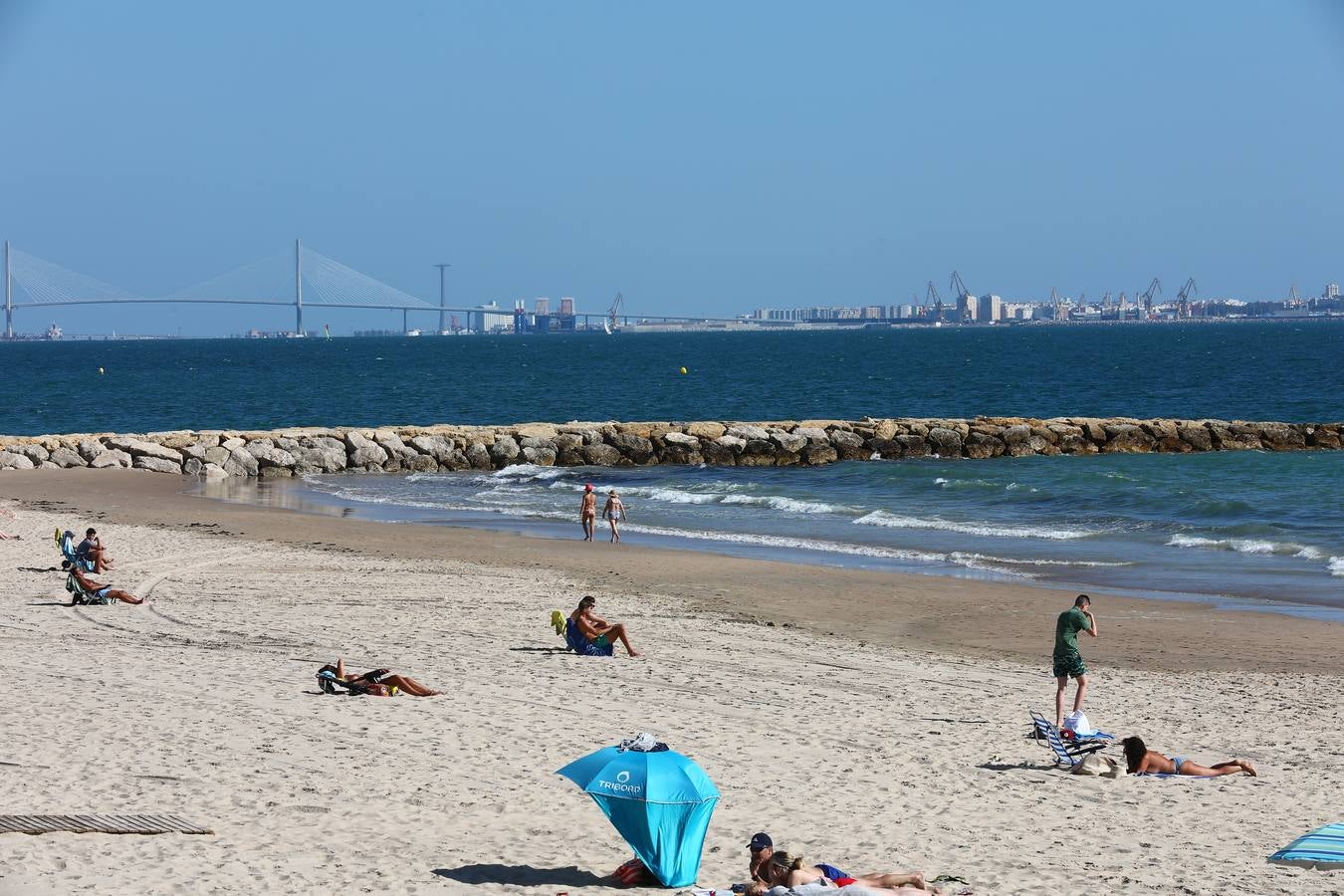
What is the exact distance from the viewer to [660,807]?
7.63 m

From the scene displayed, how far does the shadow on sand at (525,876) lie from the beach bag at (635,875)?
55mm

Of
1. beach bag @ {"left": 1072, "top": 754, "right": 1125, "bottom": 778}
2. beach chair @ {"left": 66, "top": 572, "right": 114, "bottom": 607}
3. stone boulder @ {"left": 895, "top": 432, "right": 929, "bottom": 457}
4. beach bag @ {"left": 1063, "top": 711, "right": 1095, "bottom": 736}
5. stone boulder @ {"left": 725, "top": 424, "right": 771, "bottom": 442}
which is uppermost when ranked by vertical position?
stone boulder @ {"left": 725, "top": 424, "right": 771, "bottom": 442}

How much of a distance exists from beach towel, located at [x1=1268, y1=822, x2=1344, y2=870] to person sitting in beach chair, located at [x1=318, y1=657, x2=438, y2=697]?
646 centimetres

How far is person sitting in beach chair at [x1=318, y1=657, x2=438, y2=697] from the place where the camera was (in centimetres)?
1148

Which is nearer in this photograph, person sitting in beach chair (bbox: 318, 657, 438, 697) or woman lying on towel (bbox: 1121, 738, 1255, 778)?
woman lying on towel (bbox: 1121, 738, 1255, 778)

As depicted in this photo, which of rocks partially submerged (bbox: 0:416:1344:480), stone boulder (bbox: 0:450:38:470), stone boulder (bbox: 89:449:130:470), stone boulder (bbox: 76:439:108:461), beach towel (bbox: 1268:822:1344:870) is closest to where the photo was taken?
beach towel (bbox: 1268:822:1344:870)

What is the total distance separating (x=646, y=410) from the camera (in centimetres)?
5822

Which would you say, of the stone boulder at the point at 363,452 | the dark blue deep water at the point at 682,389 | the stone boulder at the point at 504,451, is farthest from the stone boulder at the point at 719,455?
the dark blue deep water at the point at 682,389

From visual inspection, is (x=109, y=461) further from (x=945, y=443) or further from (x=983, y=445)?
(x=983, y=445)

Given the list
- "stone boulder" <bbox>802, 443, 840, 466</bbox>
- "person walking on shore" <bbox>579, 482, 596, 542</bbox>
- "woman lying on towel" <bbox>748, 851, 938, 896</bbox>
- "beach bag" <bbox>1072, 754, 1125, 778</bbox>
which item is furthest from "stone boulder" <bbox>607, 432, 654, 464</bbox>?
"woman lying on towel" <bbox>748, 851, 938, 896</bbox>

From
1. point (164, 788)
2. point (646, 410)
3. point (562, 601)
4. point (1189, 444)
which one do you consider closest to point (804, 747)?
point (164, 788)

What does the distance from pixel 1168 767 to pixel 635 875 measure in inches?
166

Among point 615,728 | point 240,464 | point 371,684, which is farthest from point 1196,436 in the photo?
point 371,684

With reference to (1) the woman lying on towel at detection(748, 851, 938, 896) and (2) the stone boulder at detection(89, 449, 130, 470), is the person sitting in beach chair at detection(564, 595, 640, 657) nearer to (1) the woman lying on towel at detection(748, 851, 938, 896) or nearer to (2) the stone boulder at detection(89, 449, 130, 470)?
(1) the woman lying on towel at detection(748, 851, 938, 896)
